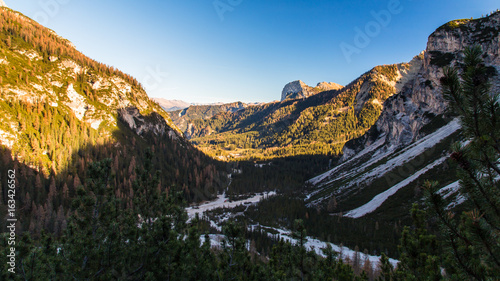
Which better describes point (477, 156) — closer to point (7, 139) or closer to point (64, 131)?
point (7, 139)

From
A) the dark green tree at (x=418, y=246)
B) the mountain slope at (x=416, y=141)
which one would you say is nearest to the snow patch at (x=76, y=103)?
the mountain slope at (x=416, y=141)

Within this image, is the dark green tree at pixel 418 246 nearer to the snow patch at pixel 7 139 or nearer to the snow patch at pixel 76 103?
the snow patch at pixel 7 139

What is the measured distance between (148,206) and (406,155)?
106 m

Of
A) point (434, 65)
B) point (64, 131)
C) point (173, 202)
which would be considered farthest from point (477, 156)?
point (64, 131)

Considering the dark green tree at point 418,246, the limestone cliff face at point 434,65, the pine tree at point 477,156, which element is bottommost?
the dark green tree at point 418,246

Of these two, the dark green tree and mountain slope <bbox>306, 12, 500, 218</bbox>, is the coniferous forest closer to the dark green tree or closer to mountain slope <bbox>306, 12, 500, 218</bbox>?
the dark green tree

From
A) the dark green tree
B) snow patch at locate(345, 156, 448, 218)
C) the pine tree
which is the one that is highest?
the pine tree

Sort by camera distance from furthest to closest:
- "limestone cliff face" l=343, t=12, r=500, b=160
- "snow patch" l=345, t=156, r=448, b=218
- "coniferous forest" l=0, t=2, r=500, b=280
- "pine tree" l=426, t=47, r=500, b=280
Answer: "limestone cliff face" l=343, t=12, r=500, b=160 → "snow patch" l=345, t=156, r=448, b=218 → "coniferous forest" l=0, t=2, r=500, b=280 → "pine tree" l=426, t=47, r=500, b=280

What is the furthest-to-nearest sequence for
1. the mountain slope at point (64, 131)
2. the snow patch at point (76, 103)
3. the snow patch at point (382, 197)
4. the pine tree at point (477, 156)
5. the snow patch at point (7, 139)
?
the snow patch at point (76, 103) < the snow patch at point (7, 139) < the mountain slope at point (64, 131) < the snow patch at point (382, 197) < the pine tree at point (477, 156)

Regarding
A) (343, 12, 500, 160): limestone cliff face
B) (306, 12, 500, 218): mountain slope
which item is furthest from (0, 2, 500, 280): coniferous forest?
(343, 12, 500, 160): limestone cliff face

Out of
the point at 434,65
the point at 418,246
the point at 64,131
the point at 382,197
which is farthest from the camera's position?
the point at 64,131

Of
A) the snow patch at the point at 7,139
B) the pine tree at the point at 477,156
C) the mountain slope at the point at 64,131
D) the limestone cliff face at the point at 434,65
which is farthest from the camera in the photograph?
the limestone cliff face at the point at 434,65

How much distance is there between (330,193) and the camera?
346 feet

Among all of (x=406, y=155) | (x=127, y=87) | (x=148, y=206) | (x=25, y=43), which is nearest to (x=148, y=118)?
(x=127, y=87)
